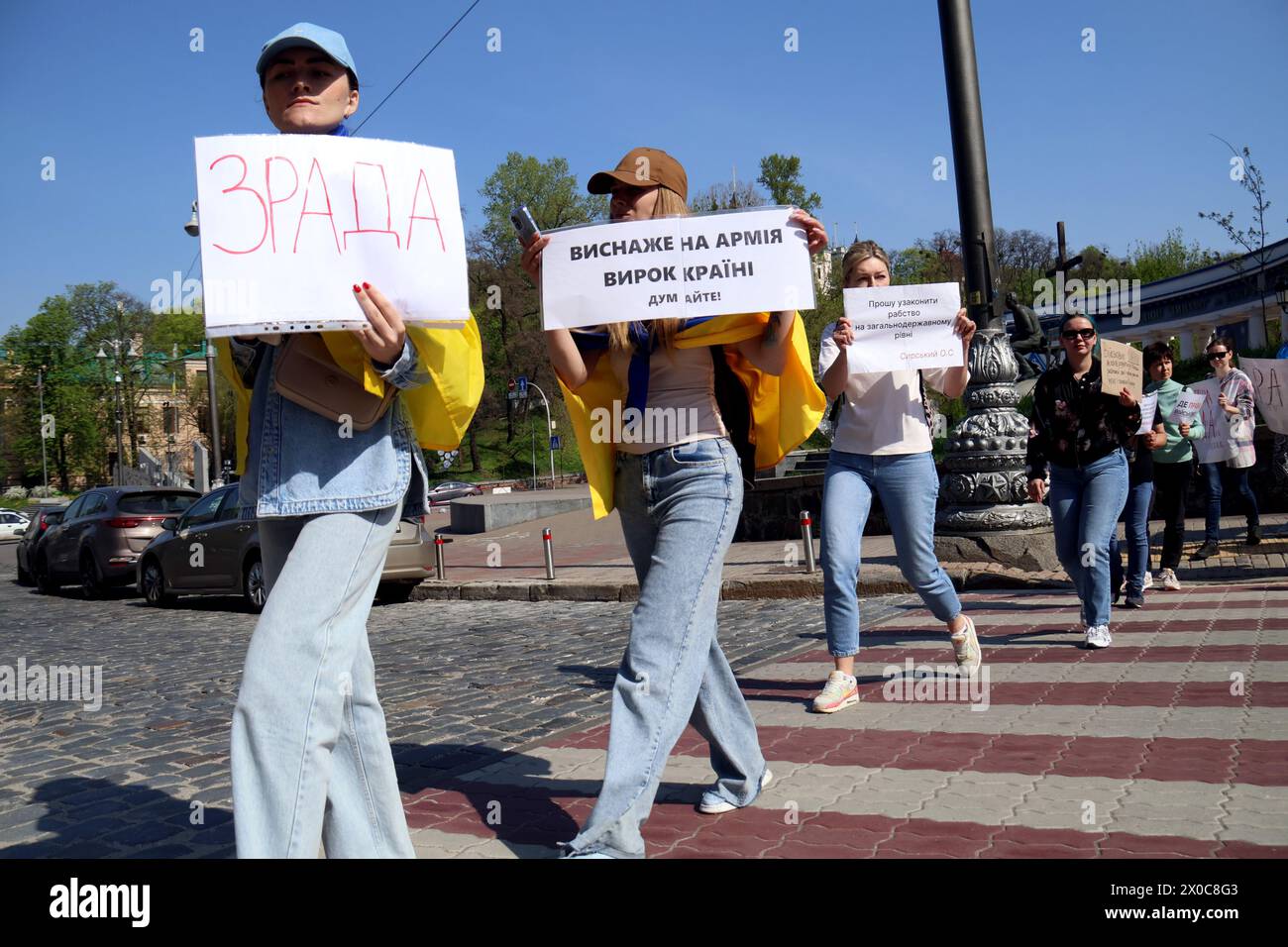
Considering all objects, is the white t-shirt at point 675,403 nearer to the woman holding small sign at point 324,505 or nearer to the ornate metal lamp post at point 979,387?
the woman holding small sign at point 324,505

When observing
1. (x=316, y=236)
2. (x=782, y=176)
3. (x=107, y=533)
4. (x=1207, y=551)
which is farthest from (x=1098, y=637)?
(x=782, y=176)

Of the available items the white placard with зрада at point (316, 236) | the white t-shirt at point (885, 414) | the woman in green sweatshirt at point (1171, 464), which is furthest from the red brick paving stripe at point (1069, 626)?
the white placard with зрада at point (316, 236)

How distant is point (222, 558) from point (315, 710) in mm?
12262

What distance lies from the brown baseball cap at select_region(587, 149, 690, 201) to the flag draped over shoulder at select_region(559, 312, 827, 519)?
46cm

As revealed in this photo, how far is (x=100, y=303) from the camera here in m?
64.0

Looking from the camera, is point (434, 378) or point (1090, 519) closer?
point (434, 378)

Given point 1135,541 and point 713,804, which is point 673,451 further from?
Result: point 1135,541

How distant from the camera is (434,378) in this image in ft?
8.93

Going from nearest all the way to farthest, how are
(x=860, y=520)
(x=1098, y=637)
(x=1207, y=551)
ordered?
(x=860, y=520), (x=1098, y=637), (x=1207, y=551)

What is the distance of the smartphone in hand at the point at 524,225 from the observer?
10.5 feet

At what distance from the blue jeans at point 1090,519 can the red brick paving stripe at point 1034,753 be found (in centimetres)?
229

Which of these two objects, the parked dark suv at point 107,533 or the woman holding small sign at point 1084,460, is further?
the parked dark suv at point 107,533

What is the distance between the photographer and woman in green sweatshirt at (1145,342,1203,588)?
903 cm
